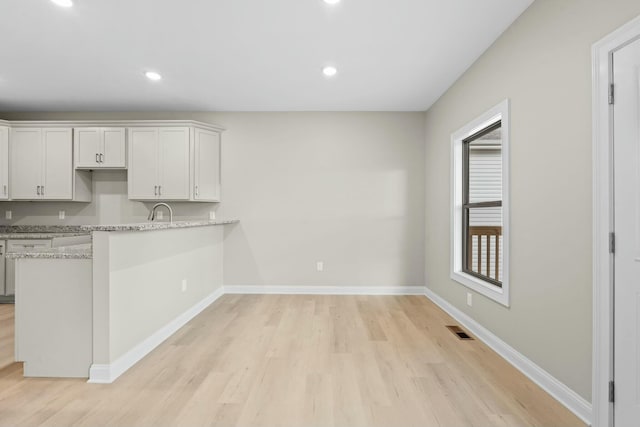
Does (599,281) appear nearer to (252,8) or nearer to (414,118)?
(252,8)

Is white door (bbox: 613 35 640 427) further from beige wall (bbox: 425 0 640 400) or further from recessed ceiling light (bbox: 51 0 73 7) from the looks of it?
recessed ceiling light (bbox: 51 0 73 7)

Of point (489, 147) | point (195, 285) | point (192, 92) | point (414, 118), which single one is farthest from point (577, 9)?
point (195, 285)

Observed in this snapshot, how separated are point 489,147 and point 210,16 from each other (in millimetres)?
4295

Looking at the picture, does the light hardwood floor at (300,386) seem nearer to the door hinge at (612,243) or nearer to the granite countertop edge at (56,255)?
the granite countertop edge at (56,255)

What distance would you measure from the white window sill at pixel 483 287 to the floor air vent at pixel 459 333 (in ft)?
1.40

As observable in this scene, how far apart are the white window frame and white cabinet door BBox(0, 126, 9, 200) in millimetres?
5737

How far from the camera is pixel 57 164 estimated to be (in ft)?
15.1

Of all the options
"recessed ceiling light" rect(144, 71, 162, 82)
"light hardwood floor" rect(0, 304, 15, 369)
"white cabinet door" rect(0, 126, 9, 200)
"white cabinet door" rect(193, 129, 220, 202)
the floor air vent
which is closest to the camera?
"light hardwood floor" rect(0, 304, 15, 369)

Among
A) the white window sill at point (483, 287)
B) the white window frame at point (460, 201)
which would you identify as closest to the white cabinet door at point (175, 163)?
the white window frame at point (460, 201)

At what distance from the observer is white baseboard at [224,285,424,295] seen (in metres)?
4.91

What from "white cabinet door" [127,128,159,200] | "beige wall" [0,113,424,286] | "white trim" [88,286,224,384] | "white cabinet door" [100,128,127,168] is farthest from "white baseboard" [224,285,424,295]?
"white cabinet door" [100,128,127,168]

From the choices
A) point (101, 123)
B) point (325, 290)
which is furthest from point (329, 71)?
point (101, 123)

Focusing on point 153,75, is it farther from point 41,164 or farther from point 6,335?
point 6,335

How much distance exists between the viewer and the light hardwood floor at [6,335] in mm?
2656
